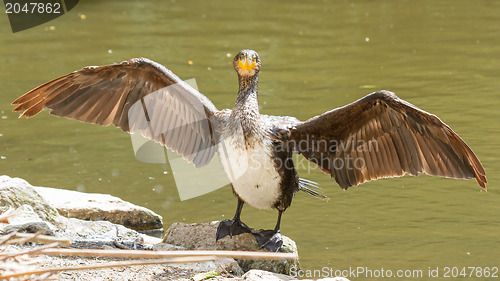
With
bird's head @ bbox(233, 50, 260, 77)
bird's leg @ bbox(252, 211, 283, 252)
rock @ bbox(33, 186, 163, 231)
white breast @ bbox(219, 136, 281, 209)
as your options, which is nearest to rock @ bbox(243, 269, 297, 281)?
bird's leg @ bbox(252, 211, 283, 252)

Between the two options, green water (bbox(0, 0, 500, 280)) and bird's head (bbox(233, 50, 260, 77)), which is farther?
green water (bbox(0, 0, 500, 280))

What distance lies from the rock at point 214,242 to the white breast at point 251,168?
38 cm

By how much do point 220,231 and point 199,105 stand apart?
3.21ft

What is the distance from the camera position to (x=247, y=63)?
18.0 ft

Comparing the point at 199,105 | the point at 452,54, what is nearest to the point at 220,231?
the point at 199,105

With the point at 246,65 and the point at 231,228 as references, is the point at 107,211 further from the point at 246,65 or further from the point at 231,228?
the point at 246,65

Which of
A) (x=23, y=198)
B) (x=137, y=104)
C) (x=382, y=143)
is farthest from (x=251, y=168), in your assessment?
(x=23, y=198)

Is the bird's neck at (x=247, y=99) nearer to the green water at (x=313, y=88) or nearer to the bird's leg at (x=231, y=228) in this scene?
the bird's leg at (x=231, y=228)

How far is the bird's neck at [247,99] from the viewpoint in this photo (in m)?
5.40

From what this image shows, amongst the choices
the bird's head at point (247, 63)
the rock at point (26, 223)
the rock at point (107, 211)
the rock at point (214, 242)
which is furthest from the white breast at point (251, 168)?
the rock at point (107, 211)

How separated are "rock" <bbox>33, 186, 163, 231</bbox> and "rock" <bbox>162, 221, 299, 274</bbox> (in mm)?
1005

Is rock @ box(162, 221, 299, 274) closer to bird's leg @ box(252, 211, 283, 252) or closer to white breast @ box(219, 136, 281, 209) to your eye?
bird's leg @ box(252, 211, 283, 252)

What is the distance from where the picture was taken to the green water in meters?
6.48

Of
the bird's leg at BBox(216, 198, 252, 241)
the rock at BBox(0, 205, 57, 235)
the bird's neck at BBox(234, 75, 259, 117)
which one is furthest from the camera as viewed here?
the bird's leg at BBox(216, 198, 252, 241)
